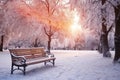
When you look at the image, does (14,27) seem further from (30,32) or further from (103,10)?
(103,10)

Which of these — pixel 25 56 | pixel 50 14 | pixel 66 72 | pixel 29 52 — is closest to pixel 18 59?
pixel 25 56

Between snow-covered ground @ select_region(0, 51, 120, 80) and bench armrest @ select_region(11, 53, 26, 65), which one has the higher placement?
bench armrest @ select_region(11, 53, 26, 65)

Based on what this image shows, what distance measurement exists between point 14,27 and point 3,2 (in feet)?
12.5

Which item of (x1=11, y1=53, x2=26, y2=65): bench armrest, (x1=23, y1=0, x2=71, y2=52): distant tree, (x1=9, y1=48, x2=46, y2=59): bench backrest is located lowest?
(x1=11, y1=53, x2=26, y2=65): bench armrest

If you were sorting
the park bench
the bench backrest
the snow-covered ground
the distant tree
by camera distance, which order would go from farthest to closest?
the distant tree < the bench backrest < the park bench < the snow-covered ground

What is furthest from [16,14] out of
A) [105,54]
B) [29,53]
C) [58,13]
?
[29,53]

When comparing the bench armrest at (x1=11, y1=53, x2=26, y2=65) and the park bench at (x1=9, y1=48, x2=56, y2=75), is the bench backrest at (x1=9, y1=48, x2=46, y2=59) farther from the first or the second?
the bench armrest at (x1=11, y1=53, x2=26, y2=65)

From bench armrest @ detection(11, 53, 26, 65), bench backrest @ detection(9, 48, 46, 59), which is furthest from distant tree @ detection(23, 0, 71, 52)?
bench armrest @ detection(11, 53, 26, 65)

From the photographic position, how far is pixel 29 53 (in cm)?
1311

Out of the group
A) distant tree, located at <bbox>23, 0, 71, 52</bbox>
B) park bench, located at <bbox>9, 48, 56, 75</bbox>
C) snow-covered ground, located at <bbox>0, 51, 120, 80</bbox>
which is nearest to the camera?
snow-covered ground, located at <bbox>0, 51, 120, 80</bbox>

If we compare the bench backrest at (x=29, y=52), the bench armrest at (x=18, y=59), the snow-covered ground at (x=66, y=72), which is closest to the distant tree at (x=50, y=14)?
the snow-covered ground at (x=66, y=72)

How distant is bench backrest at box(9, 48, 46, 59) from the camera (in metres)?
11.8

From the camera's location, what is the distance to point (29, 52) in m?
13.1

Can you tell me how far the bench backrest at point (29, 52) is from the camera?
38.6 ft
